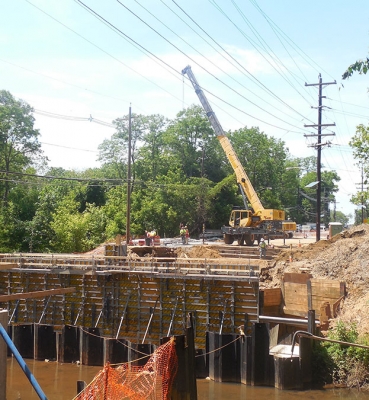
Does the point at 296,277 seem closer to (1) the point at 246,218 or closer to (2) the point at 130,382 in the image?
(2) the point at 130,382

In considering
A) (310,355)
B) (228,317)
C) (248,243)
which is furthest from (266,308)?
(248,243)

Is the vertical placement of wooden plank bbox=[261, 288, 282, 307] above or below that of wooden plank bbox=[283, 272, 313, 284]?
below

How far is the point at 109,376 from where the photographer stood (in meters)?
Result: 8.53

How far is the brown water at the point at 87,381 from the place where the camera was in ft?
49.8

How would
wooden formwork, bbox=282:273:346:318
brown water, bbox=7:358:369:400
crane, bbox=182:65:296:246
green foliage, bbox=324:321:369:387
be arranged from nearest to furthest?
1. brown water, bbox=7:358:369:400
2. green foliage, bbox=324:321:369:387
3. wooden formwork, bbox=282:273:346:318
4. crane, bbox=182:65:296:246

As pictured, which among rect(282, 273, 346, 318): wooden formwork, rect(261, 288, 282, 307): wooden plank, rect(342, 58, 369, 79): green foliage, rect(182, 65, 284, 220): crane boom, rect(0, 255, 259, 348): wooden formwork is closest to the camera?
rect(342, 58, 369, 79): green foliage

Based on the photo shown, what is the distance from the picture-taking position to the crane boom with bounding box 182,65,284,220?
38.2m

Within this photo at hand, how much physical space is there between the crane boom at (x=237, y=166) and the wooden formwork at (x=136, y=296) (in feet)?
59.1

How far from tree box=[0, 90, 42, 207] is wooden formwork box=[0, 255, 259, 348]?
2236 cm

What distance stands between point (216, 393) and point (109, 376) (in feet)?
26.7

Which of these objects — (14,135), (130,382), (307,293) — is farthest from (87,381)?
(14,135)

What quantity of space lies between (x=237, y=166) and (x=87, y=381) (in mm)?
24819

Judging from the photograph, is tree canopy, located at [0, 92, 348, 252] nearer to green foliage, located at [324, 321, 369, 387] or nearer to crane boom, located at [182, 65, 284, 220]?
crane boom, located at [182, 65, 284, 220]

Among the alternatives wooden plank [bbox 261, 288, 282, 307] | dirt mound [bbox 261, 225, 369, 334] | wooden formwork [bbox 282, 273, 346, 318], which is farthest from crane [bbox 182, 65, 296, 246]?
wooden plank [bbox 261, 288, 282, 307]
